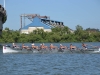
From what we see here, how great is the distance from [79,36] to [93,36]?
6904 millimetres

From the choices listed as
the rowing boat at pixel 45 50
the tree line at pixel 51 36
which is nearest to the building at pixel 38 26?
the tree line at pixel 51 36

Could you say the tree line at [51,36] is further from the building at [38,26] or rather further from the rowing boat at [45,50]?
the rowing boat at [45,50]

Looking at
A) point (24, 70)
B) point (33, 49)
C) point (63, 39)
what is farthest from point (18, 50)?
point (63, 39)

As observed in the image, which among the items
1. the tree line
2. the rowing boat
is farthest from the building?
the rowing boat

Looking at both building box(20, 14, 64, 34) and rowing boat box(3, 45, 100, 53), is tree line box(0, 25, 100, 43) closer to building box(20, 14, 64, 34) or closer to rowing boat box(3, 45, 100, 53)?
building box(20, 14, 64, 34)

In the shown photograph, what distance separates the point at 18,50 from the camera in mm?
50188

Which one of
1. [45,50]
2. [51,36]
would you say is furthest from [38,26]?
[45,50]

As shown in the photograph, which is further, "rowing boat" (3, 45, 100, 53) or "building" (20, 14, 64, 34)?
"building" (20, 14, 64, 34)

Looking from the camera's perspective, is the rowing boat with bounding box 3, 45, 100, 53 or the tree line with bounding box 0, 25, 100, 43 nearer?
the rowing boat with bounding box 3, 45, 100, 53

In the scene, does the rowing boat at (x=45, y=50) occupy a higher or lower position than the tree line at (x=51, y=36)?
lower

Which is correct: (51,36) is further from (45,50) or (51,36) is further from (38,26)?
(45,50)

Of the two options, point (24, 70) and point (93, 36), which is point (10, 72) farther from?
point (93, 36)

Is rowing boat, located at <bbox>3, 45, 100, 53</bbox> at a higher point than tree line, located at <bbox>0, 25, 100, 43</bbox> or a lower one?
lower

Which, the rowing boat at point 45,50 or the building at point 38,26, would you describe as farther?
the building at point 38,26
